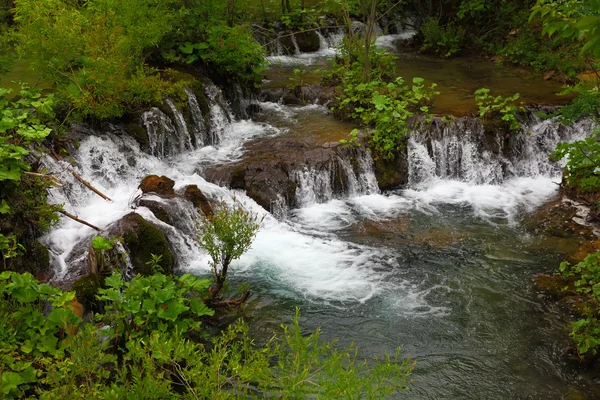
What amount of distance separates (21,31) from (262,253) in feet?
17.6

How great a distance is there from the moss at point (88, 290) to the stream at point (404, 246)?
0.72 meters

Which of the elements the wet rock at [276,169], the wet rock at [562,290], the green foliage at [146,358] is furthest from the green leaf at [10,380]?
the wet rock at [562,290]

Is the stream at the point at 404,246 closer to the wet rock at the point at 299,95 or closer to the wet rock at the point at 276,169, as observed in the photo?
the wet rock at the point at 276,169

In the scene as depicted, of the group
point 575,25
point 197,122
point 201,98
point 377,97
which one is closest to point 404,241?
point 377,97

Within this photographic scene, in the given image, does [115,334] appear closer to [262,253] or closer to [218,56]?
[262,253]

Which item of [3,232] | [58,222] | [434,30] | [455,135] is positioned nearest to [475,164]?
[455,135]

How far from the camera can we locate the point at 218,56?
12.5 m

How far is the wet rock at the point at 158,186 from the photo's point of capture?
8.54 meters

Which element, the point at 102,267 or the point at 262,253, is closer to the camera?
the point at 102,267

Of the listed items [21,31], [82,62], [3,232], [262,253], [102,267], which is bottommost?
[262,253]

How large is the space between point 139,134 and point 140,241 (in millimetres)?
3382

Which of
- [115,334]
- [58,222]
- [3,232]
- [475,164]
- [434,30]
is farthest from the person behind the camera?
[434,30]

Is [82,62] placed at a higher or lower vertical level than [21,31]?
lower

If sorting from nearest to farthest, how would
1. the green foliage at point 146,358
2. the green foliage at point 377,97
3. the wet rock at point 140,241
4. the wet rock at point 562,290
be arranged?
1. the green foliage at point 146,358
2. the wet rock at point 562,290
3. the wet rock at point 140,241
4. the green foliage at point 377,97
